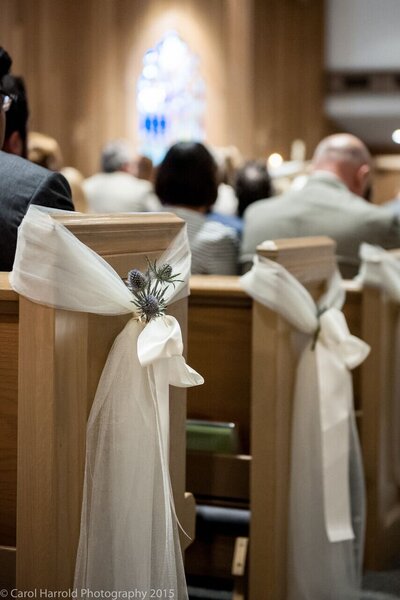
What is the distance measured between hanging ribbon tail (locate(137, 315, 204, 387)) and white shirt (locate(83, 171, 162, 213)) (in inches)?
200

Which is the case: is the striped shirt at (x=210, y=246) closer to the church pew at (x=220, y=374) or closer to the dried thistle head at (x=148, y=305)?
the church pew at (x=220, y=374)

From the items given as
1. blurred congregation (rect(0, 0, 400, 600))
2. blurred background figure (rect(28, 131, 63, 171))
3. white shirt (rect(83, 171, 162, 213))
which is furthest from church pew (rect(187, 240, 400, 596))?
white shirt (rect(83, 171, 162, 213))

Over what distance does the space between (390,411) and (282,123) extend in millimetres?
10301

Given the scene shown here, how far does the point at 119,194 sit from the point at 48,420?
5.57 metres

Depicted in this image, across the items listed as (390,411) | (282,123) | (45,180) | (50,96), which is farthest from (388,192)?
(45,180)

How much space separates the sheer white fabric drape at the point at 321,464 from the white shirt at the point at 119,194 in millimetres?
4156

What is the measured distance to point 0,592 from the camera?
1.93 metres

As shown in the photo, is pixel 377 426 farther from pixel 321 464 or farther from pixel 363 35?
pixel 363 35

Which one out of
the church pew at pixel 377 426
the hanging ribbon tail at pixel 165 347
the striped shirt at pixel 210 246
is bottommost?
the church pew at pixel 377 426

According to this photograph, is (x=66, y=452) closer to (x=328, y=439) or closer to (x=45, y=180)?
(x=45, y=180)

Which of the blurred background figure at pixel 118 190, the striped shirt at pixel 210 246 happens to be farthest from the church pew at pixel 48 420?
the blurred background figure at pixel 118 190

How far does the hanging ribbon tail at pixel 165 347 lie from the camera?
1.88 meters

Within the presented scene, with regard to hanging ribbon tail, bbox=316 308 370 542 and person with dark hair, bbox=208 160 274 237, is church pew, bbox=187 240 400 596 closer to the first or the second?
hanging ribbon tail, bbox=316 308 370 542

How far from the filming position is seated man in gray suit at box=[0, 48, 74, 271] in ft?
6.56
